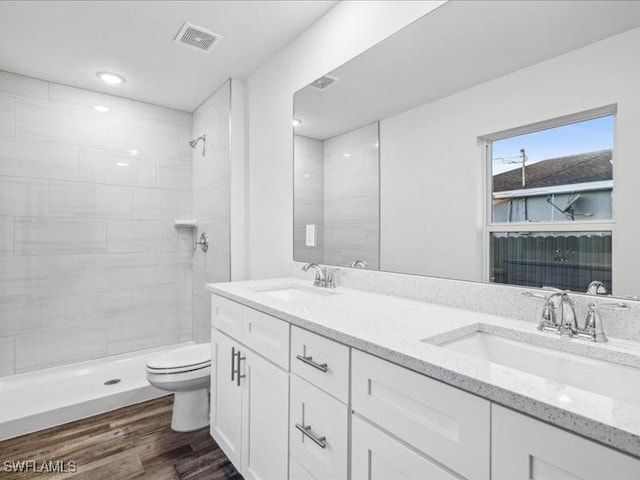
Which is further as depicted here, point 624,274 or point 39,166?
point 39,166

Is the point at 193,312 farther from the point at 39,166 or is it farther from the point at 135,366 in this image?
the point at 39,166

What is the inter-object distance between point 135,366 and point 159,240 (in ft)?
3.60

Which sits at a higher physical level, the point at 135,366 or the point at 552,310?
the point at 552,310

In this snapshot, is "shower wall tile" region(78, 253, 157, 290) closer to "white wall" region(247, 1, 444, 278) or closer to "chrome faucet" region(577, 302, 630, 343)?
"white wall" region(247, 1, 444, 278)

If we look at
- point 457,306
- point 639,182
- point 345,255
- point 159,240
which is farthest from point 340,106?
point 159,240

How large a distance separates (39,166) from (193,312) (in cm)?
173

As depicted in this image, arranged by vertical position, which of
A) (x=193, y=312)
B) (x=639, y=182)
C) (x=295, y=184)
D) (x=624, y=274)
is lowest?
(x=193, y=312)

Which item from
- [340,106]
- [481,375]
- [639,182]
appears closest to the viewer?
[481,375]

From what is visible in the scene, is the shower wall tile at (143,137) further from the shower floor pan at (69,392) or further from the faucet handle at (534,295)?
the faucet handle at (534,295)

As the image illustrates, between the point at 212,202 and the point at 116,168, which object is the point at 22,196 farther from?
the point at 212,202

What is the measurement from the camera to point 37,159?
270 cm

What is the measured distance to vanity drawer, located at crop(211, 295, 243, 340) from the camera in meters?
1.62

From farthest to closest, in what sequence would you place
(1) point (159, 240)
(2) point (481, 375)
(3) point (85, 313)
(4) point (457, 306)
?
(1) point (159, 240)
(3) point (85, 313)
(4) point (457, 306)
(2) point (481, 375)

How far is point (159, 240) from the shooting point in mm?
3250
